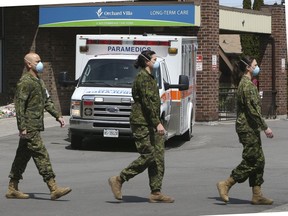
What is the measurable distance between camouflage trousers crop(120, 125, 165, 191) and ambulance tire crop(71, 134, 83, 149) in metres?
8.15

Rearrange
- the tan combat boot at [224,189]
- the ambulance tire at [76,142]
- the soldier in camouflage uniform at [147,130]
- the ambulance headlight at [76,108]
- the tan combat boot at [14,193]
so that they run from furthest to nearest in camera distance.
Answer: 1. the ambulance tire at [76,142]
2. the ambulance headlight at [76,108]
3. the tan combat boot at [14,193]
4. the tan combat boot at [224,189]
5. the soldier in camouflage uniform at [147,130]

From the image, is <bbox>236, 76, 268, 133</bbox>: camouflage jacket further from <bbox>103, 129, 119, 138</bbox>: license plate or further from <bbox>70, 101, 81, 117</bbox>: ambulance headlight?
<bbox>70, 101, 81, 117</bbox>: ambulance headlight

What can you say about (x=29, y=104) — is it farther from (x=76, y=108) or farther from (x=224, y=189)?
(x=76, y=108)

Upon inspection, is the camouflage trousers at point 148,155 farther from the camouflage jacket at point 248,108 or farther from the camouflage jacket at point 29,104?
the camouflage jacket at point 29,104

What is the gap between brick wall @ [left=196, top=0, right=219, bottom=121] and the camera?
88.5 feet

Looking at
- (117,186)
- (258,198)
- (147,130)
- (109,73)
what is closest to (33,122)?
(117,186)

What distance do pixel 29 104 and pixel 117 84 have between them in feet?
25.1

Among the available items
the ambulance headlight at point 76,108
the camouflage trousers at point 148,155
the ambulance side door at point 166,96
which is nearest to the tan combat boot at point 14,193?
the camouflage trousers at point 148,155

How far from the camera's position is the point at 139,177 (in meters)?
14.4

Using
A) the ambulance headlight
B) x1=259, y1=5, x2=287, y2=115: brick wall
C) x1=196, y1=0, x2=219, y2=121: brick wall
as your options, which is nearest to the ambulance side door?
the ambulance headlight

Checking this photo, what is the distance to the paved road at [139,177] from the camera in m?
10.8

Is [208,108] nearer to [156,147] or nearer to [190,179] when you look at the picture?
[190,179]

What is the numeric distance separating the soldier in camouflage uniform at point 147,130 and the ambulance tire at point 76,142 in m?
8.03

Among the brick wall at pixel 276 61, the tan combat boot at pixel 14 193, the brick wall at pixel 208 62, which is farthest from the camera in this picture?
the brick wall at pixel 276 61
